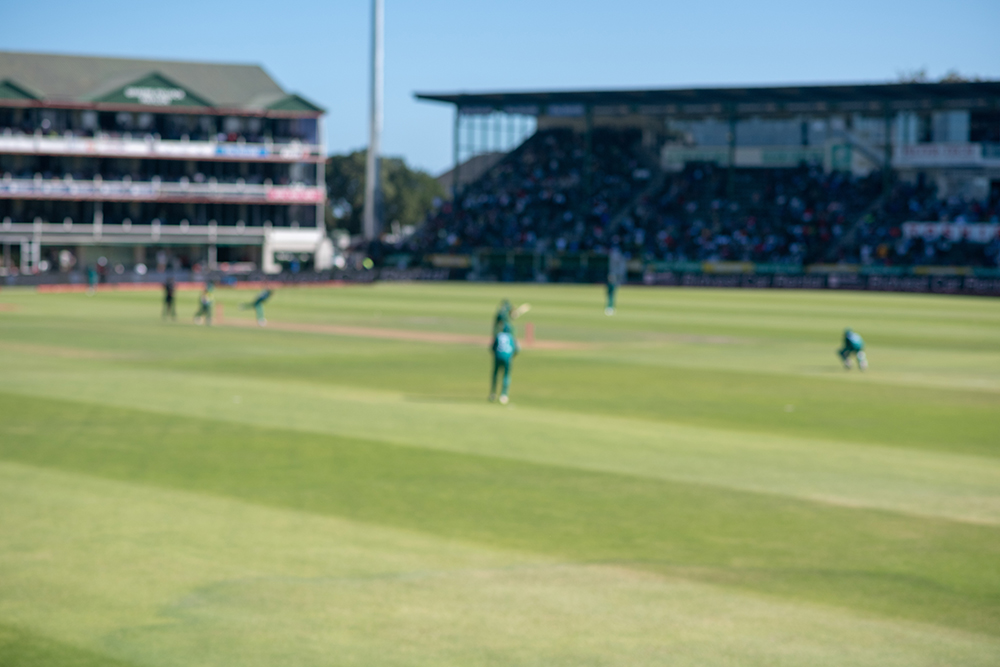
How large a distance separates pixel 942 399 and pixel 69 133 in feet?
252

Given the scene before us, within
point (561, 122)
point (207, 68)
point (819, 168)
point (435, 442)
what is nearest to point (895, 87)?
point (819, 168)

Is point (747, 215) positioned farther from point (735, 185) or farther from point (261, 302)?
point (261, 302)

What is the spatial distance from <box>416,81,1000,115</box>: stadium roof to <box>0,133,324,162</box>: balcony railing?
1378cm

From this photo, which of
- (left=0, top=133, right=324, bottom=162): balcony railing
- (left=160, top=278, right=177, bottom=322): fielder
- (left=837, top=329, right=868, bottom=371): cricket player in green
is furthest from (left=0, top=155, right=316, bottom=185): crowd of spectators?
(left=837, top=329, right=868, bottom=371): cricket player in green

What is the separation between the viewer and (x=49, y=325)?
133 feet

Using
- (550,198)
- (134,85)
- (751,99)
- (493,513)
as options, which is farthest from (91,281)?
(493,513)

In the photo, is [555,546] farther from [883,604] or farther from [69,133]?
[69,133]

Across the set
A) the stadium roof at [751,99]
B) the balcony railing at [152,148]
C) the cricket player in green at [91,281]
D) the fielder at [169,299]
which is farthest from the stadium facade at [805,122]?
the fielder at [169,299]

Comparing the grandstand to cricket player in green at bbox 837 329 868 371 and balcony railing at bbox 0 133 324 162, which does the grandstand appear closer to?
balcony railing at bbox 0 133 324 162

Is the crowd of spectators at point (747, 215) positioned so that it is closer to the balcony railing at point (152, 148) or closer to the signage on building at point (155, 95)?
the balcony railing at point (152, 148)

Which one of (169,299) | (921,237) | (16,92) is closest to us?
(169,299)

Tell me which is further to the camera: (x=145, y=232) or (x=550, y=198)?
(x=145, y=232)

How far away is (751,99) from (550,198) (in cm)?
1569

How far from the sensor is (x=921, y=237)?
73562mm
